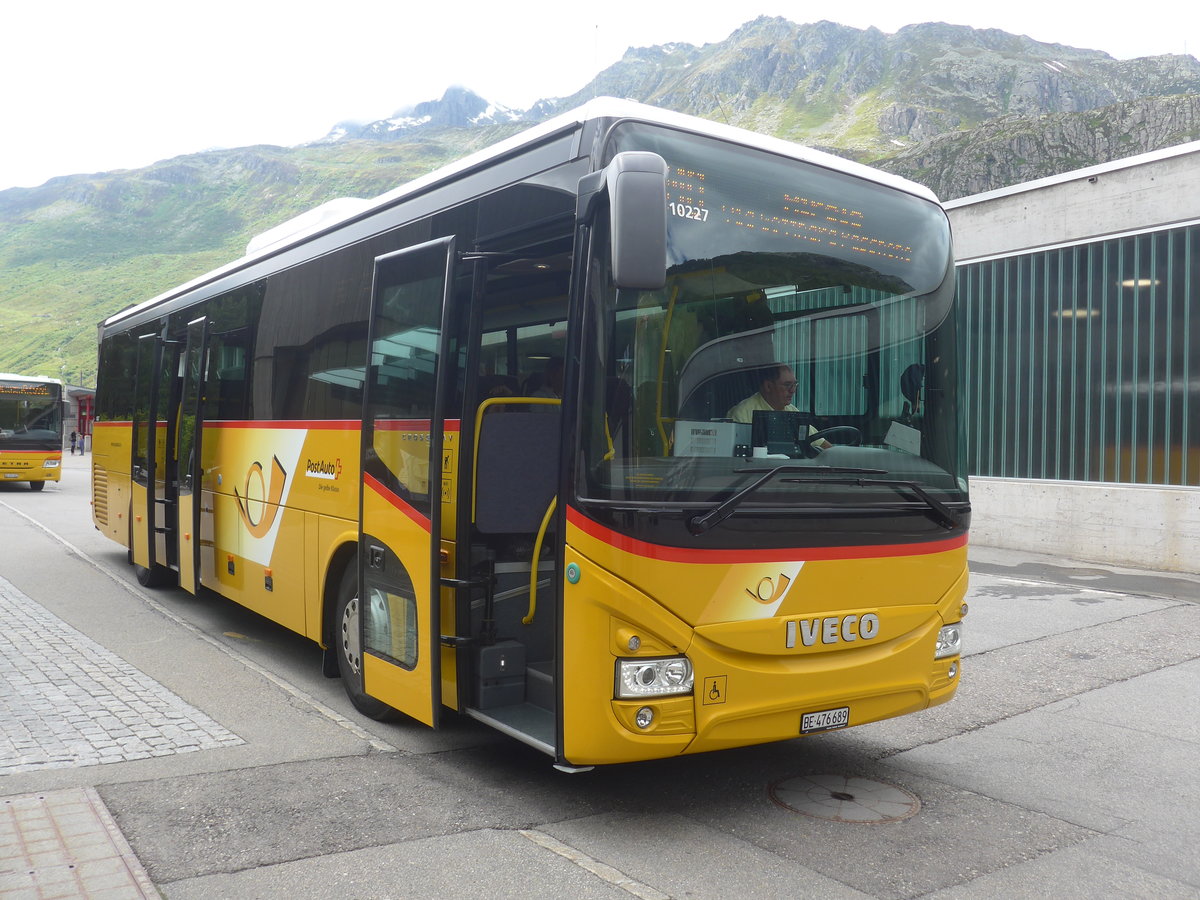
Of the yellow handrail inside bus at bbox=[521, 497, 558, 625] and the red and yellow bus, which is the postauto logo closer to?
the red and yellow bus

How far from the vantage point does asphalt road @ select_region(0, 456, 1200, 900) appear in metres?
4.00

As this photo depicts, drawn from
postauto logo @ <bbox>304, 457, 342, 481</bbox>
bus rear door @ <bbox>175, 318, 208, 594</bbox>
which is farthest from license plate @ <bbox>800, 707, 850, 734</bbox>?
bus rear door @ <bbox>175, 318, 208, 594</bbox>

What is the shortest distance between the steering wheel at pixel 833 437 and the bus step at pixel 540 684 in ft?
5.49

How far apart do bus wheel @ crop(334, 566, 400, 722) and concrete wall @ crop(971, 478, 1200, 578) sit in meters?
10.8

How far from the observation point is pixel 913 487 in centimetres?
481

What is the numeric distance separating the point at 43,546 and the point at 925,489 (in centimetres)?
1431

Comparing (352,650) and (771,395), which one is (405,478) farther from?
(771,395)

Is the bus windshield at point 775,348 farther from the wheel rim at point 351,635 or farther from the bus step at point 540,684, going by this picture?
the wheel rim at point 351,635

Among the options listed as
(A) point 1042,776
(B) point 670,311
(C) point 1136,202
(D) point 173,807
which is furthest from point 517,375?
(C) point 1136,202

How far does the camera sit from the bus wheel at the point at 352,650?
6.11 m

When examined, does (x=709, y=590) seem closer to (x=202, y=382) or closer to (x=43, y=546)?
(x=202, y=382)

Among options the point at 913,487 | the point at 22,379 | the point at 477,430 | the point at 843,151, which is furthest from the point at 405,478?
the point at 843,151

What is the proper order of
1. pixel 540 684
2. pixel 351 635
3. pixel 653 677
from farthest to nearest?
pixel 351 635 → pixel 540 684 → pixel 653 677

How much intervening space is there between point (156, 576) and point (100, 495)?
108 inches
